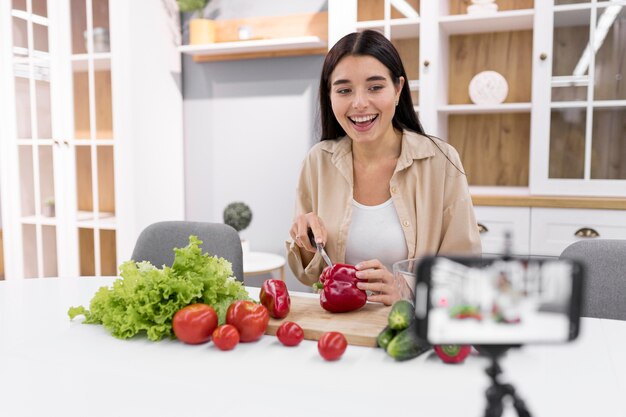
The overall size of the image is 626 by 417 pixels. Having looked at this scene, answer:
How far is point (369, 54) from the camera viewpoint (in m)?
1.67

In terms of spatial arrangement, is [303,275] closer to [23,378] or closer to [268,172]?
[23,378]

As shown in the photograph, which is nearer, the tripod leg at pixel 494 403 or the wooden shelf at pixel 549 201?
the tripod leg at pixel 494 403

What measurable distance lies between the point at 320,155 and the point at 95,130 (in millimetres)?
1819

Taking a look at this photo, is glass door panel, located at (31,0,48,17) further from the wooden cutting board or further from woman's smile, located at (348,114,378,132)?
the wooden cutting board

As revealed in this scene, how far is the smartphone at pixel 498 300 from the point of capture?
517 millimetres

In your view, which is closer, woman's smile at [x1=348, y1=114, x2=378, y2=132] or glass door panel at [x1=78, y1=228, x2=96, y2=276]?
woman's smile at [x1=348, y1=114, x2=378, y2=132]

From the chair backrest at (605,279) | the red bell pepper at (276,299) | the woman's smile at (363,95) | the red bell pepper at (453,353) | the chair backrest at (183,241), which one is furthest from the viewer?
the chair backrest at (183,241)

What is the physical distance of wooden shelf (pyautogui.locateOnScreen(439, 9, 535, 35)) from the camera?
2631 mm

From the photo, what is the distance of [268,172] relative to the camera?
3.37m

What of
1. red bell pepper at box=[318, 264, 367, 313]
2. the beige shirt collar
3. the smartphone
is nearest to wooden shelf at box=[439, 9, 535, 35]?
the beige shirt collar

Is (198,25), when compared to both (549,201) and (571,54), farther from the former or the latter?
(549,201)

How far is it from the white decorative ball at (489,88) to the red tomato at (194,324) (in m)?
2.17

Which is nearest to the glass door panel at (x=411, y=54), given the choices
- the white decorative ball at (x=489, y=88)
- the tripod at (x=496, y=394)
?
the white decorative ball at (x=489, y=88)

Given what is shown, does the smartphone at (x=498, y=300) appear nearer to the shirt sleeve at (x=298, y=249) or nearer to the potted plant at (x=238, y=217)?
the shirt sleeve at (x=298, y=249)
